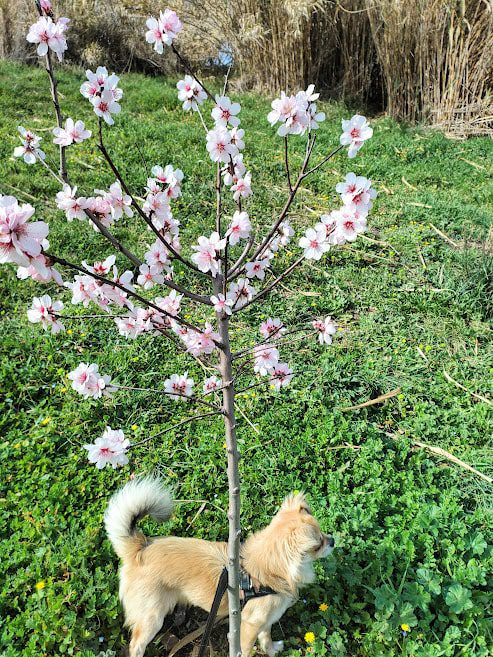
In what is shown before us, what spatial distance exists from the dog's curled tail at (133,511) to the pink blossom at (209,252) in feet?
3.85

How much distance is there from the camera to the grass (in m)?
2.30

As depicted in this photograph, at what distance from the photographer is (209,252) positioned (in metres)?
1.50

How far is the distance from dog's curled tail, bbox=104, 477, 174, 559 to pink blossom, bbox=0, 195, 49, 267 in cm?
145

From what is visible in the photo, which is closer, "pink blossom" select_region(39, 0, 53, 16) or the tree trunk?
"pink blossom" select_region(39, 0, 53, 16)

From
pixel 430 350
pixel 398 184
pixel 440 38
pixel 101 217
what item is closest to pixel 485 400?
pixel 430 350

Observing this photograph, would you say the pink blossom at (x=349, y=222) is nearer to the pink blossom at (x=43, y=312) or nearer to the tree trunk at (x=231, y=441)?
the tree trunk at (x=231, y=441)

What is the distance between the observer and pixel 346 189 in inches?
58.1

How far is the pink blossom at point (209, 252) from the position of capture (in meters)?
1.48

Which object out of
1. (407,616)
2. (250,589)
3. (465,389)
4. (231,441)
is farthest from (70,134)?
(465,389)

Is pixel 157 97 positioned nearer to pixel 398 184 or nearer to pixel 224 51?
pixel 224 51

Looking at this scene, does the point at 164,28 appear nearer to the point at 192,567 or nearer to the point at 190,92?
the point at 190,92

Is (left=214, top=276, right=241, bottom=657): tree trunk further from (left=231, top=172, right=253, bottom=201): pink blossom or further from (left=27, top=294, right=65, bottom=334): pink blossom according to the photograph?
(left=27, top=294, right=65, bottom=334): pink blossom

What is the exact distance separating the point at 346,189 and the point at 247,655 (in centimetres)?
205

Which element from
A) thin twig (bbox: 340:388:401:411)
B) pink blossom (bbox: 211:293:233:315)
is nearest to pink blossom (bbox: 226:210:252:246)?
pink blossom (bbox: 211:293:233:315)
